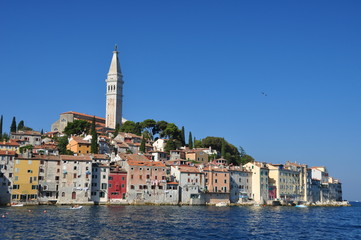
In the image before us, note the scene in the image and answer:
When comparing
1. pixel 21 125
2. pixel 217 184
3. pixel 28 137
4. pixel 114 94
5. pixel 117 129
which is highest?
pixel 114 94

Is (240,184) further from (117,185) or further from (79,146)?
(79,146)

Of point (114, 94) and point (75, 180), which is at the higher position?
point (114, 94)

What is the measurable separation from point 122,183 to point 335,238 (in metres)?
40.1

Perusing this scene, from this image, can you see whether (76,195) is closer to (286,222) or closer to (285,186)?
(286,222)

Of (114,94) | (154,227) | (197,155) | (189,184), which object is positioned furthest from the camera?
(114,94)

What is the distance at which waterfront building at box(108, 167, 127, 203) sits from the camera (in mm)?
75312

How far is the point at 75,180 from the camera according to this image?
73.1m

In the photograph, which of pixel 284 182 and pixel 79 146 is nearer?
pixel 79 146

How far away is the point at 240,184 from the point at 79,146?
33406 mm

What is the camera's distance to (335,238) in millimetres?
45531

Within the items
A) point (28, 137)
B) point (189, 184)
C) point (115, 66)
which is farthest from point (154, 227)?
point (115, 66)

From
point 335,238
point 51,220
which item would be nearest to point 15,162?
point 51,220

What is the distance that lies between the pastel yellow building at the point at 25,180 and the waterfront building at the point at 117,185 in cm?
1201

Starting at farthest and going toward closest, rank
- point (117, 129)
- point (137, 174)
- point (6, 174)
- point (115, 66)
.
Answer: point (115, 66), point (117, 129), point (137, 174), point (6, 174)
